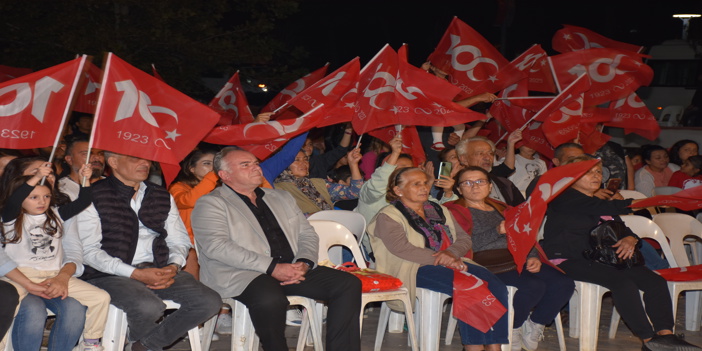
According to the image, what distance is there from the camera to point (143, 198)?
17.6 feet

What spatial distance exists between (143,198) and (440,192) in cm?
323

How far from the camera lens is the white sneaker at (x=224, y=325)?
21.1 feet

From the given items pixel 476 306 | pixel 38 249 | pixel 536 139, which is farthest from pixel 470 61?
pixel 38 249

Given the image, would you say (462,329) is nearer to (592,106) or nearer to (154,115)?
(154,115)

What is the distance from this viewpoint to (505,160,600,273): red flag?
5.75 m

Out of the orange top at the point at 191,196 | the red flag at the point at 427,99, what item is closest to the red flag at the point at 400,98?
the red flag at the point at 427,99

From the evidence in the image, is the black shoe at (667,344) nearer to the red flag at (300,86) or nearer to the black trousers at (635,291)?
the black trousers at (635,291)

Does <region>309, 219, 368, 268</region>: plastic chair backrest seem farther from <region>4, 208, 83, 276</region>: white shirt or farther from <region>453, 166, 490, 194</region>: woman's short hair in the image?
<region>4, 208, 83, 276</region>: white shirt

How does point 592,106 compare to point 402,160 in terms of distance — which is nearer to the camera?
point 402,160

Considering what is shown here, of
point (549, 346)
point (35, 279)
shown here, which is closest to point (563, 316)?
point (549, 346)

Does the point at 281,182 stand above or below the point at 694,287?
above

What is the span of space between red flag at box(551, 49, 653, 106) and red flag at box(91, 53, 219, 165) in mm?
4563

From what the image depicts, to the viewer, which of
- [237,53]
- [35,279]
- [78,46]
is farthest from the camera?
[237,53]

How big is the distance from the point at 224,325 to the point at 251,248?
133cm
